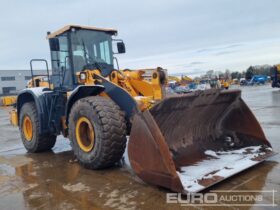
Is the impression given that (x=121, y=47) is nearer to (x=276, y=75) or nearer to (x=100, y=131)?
(x=100, y=131)

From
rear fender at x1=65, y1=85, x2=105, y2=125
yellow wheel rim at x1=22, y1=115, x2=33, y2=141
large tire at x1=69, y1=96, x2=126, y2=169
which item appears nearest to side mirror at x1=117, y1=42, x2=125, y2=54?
rear fender at x1=65, y1=85, x2=105, y2=125

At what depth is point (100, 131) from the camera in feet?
15.4

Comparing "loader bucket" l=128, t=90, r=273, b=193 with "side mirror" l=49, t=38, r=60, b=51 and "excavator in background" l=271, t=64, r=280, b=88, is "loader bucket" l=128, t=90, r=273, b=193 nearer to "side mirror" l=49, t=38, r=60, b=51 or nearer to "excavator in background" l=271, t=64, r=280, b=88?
"side mirror" l=49, t=38, r=60, b=51

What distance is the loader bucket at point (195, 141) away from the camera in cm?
380

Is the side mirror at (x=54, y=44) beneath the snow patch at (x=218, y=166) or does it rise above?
above

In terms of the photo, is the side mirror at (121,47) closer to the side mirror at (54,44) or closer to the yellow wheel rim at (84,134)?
the side mirror at (54,44)

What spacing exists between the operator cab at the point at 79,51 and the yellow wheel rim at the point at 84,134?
1.18m

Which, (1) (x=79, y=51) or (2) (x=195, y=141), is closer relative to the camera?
(2) (x=195, y=141)
